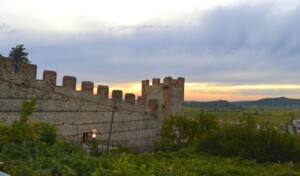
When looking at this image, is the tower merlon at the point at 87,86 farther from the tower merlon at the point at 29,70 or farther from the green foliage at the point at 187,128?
the green foliage at the point at 187,128

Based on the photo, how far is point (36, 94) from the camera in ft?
66.7

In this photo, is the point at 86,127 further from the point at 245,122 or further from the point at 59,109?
the point at 245,122

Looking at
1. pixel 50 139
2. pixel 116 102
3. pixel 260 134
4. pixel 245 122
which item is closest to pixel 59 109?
pixel 50 139

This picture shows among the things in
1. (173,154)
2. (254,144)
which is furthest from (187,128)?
(254,144)

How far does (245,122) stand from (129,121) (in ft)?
29.6

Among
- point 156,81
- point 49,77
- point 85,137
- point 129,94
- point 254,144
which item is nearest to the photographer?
point 49,77

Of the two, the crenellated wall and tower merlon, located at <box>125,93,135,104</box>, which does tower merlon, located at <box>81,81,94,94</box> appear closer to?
the crenellated wall

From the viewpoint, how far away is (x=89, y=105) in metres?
24.1

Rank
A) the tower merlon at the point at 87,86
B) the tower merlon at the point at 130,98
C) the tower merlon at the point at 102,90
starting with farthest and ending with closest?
the tower merlon at the point at 130,98, the tower merlon at the point at 102,90, the tower merlon at the point at 87,86

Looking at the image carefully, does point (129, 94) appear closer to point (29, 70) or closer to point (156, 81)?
point (156, 81)

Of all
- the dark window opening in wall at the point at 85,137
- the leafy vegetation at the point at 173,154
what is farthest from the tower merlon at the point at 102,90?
the leafy vegetation at the point at 173,154

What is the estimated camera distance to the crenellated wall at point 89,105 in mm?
19297

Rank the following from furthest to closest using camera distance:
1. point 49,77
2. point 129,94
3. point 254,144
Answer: point 129,94, point 254,144, point 49,77

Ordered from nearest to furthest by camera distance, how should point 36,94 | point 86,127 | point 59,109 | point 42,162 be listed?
point 42,162
point 36,94
point 59,109
point 86,127
